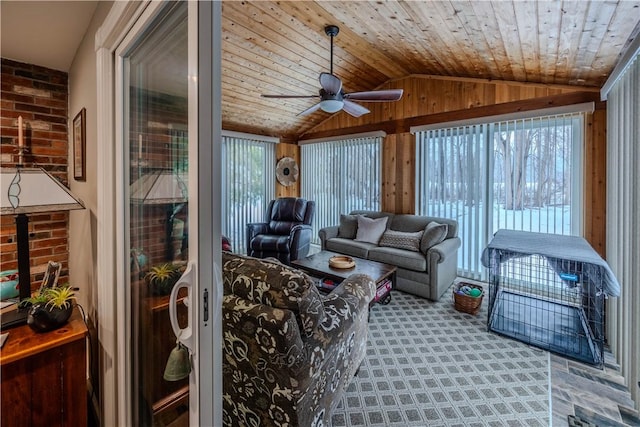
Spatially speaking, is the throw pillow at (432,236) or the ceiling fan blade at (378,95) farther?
the throw pillow at (432,236)

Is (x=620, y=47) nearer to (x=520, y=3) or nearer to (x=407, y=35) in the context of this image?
(x=520, y=3)

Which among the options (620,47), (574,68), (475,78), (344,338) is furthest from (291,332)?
(475,78)

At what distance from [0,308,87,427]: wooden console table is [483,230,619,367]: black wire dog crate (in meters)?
3.02

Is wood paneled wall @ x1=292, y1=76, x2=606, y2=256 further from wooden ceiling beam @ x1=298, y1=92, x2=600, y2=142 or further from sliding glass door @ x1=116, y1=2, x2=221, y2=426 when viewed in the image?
sliding glass door @ x1=116, y1=2, x2=221, y2=426

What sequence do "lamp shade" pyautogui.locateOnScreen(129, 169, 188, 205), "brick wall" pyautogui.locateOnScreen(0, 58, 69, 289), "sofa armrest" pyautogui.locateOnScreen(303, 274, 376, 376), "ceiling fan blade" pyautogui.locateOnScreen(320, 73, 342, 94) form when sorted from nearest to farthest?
"lamp shade" pyautogui.locateOnScreen(129, 169, 188, 205), "sofa armrest" pyautogui.locateOnScreen(303, 274, 376, 376), "brick wall" pyautogui.locateOnScreen(0, 58, 69, 289), "ceiling fan blade" pyautogui.locateOnScreen(320, 73, 342, 94)

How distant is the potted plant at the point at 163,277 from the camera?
3.20ft

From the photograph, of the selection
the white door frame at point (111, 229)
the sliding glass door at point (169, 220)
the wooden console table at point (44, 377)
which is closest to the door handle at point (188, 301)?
the sliding glass door at point (169, 220)

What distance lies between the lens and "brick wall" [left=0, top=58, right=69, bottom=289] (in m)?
1.82

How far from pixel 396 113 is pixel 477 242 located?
2.53 m

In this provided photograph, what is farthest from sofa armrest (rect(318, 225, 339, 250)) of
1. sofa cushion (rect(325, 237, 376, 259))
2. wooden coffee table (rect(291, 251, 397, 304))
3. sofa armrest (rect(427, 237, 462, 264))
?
sofa armrest (rect(427, 237, 462, 264))

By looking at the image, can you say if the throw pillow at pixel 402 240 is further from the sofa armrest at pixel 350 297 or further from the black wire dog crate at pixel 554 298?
the sofa armrest at pixel 350 297

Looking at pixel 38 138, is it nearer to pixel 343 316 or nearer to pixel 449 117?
pixel 343 316

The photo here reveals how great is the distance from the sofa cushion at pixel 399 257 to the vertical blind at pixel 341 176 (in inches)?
60.5

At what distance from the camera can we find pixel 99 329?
1398mm
